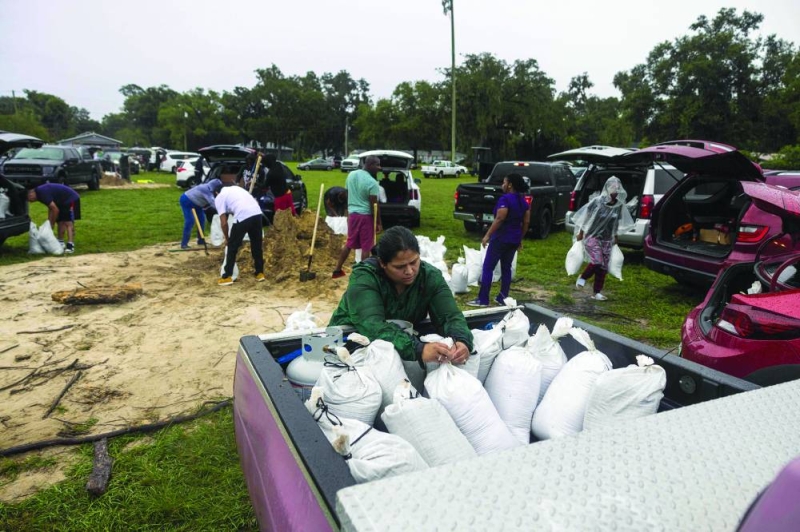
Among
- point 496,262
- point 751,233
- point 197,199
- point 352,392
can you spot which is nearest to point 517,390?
point 352,392

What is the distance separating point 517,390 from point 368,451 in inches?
36.1

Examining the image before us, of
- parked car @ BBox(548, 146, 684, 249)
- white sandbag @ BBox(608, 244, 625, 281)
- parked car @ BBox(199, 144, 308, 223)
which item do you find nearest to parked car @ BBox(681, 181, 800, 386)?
white sandbag @ BBox(608, 244, 625, 281)

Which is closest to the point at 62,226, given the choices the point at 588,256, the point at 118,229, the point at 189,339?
the point at 118,229

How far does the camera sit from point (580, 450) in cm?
104

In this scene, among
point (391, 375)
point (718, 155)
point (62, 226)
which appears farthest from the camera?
point (62, 226)

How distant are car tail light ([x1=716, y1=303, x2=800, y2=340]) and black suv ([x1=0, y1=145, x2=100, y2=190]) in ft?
55.6

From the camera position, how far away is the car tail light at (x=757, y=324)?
7.58 ft

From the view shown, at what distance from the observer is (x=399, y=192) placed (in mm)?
12195

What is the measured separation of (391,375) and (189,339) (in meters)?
3.51

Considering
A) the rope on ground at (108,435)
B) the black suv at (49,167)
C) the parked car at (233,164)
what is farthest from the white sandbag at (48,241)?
the black suv at (49,167)

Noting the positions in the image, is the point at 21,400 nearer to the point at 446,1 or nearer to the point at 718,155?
the point at 718,155

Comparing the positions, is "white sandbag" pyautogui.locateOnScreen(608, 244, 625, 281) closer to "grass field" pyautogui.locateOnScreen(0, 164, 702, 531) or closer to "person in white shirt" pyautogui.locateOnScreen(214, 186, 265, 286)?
"grass field" pyautogui.locateOnScreen(0, 164, 702, 531)

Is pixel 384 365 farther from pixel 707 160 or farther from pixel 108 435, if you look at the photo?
pixel 707 160

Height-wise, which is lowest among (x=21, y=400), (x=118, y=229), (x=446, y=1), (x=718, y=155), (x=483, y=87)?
(x=21, y=400)
